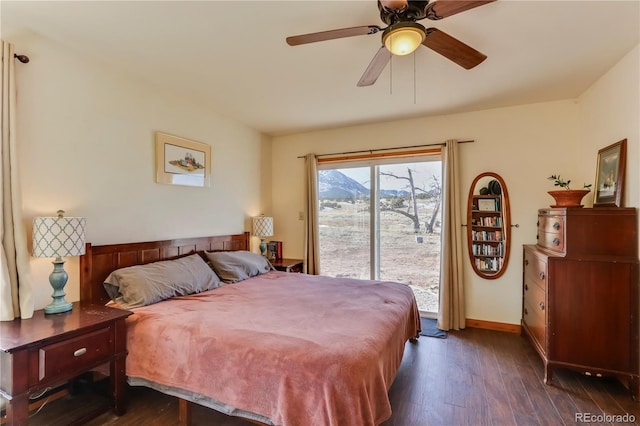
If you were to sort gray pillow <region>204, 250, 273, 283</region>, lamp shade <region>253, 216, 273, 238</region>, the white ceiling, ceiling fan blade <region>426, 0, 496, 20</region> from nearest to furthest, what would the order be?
ceiling fan blade <region>426, 0, 496, 20</region> → the white ceiling → gray pillow <region>204, 250, 273, 283</region> → lamp shade <region>253, 216, 273, 238</region>

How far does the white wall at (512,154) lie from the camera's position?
3.35 meters

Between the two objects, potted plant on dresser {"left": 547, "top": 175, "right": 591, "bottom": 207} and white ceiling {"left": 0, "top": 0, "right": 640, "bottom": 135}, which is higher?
white ceiling {"left": 0, "top": 0, "right": 640, "bottom": 135}

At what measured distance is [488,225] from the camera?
363 cm

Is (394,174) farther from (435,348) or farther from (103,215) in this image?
(103,215)

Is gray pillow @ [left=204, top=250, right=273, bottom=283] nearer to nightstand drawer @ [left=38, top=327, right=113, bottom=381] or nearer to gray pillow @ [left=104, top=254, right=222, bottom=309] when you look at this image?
gray pillow @ [left=104, top=254, right=222, bottom=309]

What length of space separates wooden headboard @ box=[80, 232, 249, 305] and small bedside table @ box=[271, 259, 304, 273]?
101 centimetres

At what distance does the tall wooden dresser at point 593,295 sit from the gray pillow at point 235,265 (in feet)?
8.98

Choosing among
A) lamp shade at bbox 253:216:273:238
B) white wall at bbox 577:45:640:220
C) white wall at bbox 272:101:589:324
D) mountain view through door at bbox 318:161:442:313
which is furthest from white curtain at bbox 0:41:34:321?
white wall at bbox 577:45:640:220

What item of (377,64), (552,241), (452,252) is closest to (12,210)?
(377,64)

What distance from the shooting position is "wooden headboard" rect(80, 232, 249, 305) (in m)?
2.35

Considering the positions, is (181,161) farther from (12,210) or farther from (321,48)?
(321,48)

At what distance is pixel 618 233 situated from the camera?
2.32m

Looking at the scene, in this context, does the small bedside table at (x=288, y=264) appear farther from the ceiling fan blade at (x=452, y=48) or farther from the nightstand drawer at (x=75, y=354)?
the ceiling fan blade at (x=452, y=48)

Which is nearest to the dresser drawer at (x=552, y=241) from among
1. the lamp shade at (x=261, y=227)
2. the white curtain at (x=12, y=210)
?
the lamp shade at (x=261, y=227)
